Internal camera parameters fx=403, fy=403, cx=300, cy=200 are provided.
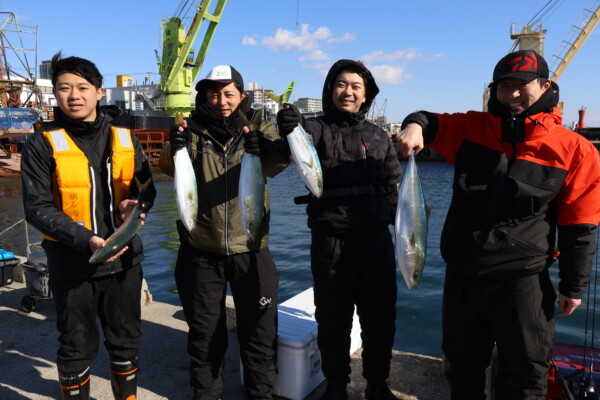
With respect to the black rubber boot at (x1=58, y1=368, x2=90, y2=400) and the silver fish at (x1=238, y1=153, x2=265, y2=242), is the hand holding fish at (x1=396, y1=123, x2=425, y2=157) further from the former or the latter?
the black rubber boot at (x1=58, y1=368, x2=90, y2=400)

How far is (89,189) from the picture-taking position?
2.86m

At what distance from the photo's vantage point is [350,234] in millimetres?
3021

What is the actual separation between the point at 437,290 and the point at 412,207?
6.96 m

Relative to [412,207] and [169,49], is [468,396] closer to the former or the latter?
[412,207]

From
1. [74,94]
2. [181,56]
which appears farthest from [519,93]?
[181,56]

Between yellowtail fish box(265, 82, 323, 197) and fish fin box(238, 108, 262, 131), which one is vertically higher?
fish fin box(238, 108, 262, 131)

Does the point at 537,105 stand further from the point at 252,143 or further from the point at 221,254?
the point at 221,254

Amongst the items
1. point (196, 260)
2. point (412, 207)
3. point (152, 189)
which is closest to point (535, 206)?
point (412, 207)

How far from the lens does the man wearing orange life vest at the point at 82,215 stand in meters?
2.71

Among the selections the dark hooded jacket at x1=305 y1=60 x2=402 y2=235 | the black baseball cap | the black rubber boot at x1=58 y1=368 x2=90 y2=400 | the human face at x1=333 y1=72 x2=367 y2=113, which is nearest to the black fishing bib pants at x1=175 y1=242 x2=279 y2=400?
the dark hooded jacket at x1=305 y1=60 x2=402 y2=235

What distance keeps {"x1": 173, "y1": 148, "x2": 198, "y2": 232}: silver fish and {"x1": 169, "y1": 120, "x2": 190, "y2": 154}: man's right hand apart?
1.6 inches

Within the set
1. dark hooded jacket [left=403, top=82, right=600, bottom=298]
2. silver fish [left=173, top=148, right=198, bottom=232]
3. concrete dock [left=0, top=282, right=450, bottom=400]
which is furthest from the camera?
concrete dock [left=0, top=282, right=450, bottom=400]

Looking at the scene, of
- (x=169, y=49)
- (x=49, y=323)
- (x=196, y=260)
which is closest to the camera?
(x=196, y=260)

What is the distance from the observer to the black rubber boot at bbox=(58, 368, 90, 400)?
9.25ft
